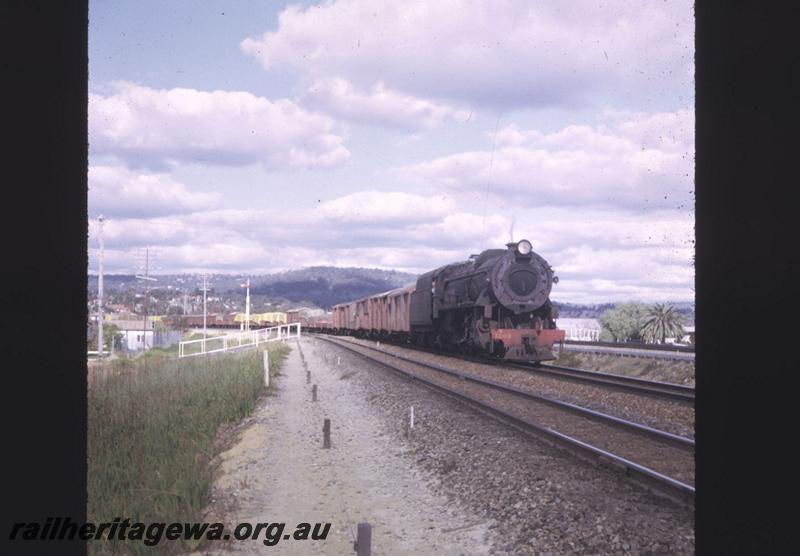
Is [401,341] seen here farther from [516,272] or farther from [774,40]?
[774,40]

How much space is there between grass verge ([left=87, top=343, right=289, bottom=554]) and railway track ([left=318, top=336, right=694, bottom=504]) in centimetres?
488

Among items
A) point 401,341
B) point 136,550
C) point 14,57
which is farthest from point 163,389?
point 401,341

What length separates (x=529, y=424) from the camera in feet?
36.5

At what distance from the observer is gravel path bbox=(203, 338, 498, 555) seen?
714 centimetres

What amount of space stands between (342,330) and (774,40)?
7240cm

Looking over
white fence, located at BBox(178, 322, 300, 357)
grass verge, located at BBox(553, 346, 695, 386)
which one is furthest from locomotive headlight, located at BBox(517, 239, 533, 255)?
white fence, located at BBox(178, 322, 300, 357)

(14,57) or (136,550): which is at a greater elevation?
(14,57)

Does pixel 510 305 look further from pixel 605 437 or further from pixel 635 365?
pixel 605 437

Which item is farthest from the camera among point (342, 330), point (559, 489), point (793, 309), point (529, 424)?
point (342, 330)

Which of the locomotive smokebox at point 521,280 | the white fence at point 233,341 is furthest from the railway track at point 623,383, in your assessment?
the white fence at point 233,341

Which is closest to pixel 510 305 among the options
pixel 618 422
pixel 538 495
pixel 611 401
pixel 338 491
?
pixel 611 401

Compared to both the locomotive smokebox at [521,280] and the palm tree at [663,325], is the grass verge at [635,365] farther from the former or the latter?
the palm tree at [663,325]

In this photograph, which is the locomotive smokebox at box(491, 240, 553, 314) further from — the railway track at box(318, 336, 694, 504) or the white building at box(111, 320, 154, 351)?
the white building at box(111, 320, 154, 351)

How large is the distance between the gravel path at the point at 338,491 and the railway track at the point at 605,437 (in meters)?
1.89
